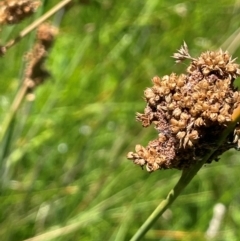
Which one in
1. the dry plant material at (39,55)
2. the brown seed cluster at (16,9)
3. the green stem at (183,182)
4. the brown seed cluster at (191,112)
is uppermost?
the brown seed cluster at (16,9)

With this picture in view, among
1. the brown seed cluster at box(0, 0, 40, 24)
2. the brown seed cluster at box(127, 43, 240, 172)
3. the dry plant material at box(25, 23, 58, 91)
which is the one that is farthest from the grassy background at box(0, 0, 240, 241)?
the brown seed cluster at box(127, 43, 240, 172)

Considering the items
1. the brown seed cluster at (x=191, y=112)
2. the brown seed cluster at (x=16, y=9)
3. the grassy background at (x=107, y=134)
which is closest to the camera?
the brown seed cluster at (x=191, y=112)

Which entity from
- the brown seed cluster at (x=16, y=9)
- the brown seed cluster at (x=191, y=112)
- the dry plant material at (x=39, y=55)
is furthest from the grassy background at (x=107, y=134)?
the brown seed cluster at (x=191, y=112)

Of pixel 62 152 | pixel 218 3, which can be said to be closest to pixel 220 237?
pixel 62 152

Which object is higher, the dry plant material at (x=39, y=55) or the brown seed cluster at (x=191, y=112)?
the dry plant material at (x=39, y=55)

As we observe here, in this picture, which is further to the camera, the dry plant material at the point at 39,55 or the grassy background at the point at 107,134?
the grassy background at the point at 107,134

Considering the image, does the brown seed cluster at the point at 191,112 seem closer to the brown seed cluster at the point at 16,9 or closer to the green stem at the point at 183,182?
the green stem at the point at 183,182

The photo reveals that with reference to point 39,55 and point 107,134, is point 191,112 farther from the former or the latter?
point 107,134

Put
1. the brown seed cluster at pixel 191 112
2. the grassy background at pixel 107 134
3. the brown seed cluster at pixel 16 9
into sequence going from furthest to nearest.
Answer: the grassy background at pixel 107 134 → the brown seed cluster at pixel 16 9 → the brown seed cluster at pixel 191 112

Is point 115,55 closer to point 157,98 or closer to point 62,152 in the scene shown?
point 62,152
